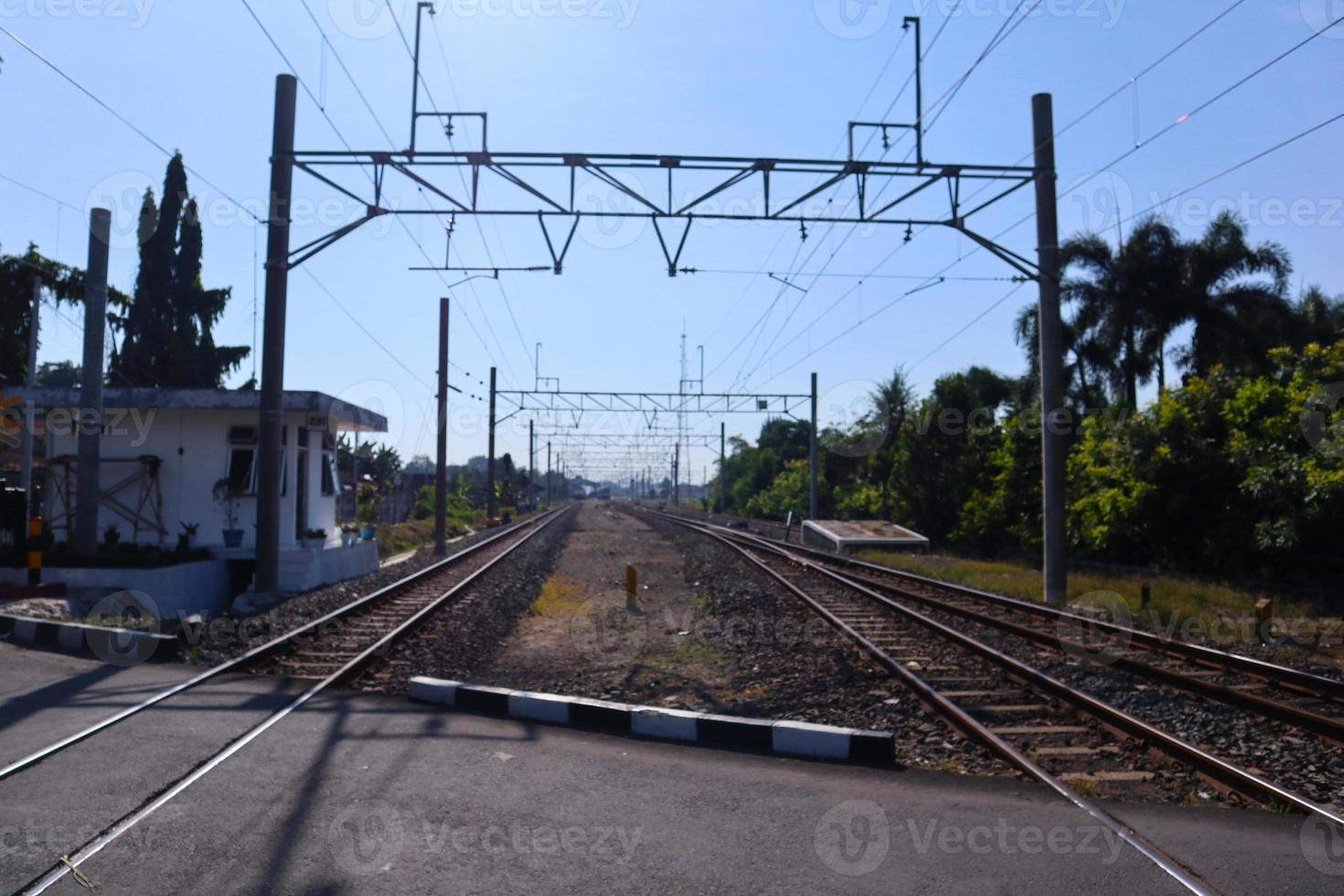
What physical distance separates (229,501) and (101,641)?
1119 cm

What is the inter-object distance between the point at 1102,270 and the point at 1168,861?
137 feet

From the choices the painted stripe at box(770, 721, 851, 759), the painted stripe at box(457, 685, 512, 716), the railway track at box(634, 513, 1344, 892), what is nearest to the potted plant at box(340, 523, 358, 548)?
the railway track at box(634, 513, 1344, 892)

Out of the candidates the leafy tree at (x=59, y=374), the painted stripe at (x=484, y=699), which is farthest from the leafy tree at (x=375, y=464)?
the painted stripe at (x=484, y=699)

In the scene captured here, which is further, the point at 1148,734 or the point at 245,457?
the point at 245,457

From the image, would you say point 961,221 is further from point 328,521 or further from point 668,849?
point 328,521

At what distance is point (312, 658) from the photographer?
11117mm

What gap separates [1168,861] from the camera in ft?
16.8

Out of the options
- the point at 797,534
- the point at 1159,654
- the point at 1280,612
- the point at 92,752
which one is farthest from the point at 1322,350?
the point at 797,534

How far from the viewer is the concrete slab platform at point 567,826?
15.8ft

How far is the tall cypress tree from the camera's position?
39.2 m

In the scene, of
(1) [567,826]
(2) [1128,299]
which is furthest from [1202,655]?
(2) [1128,299]

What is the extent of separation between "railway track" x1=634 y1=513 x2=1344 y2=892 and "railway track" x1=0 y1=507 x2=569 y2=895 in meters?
5.22

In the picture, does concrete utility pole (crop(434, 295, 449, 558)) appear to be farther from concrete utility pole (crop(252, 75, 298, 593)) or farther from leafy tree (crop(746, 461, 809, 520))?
leafy tree (crop(746, 461, 809, 520))

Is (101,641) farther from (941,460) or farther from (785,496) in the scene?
(785,496)
